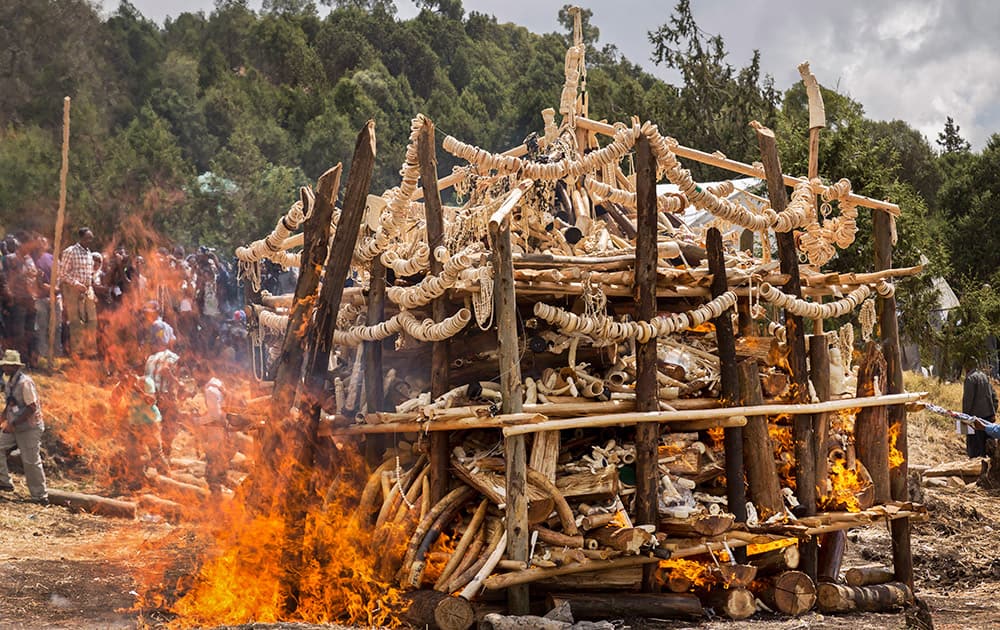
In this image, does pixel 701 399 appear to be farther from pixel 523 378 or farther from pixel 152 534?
pixel 152 534

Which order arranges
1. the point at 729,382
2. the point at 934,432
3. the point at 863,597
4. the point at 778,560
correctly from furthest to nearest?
the point at 934,432 < the point at 863,597 < the point at 778,560 < the point at 729,382

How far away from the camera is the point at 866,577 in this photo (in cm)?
1059

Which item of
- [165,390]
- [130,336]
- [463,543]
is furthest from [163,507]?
[463,543]

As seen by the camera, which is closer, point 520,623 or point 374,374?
point 520,623

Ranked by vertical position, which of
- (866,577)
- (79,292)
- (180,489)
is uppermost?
(79,292)

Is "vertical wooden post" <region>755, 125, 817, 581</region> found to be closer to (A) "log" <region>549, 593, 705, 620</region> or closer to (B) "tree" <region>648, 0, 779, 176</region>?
(A) "log" <region>549, 593, 705, 620</region>

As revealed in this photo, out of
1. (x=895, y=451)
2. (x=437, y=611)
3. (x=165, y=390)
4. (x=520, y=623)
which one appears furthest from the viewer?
(x=165, y=390)

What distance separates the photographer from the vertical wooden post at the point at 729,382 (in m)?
9.22

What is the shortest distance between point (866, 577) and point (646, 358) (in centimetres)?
385

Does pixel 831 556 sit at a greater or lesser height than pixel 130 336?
lesser

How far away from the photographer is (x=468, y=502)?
9195 mm

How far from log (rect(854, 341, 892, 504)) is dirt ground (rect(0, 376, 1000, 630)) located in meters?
1.37

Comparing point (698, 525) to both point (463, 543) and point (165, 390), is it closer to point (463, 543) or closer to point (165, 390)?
point (463, 543)

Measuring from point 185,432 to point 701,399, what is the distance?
11.2 m
